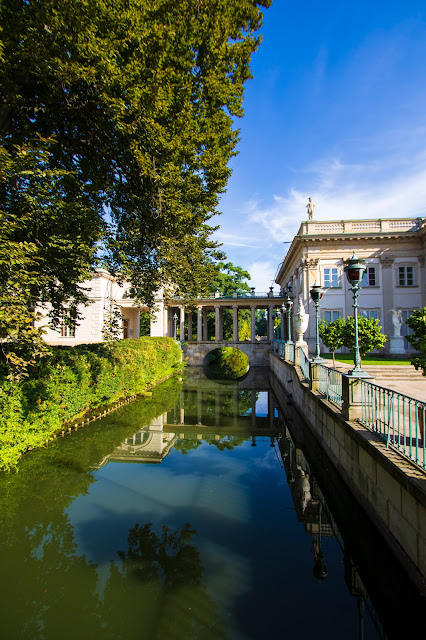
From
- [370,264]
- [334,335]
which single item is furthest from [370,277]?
[334,335]

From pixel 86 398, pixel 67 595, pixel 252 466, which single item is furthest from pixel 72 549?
pixel 86 398

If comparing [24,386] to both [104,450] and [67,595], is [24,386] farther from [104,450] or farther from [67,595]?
[67,595]

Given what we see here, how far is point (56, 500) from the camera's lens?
611 centimetres

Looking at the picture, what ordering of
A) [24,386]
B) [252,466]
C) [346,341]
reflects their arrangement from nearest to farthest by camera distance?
[24,386], [252,466], [346,341]

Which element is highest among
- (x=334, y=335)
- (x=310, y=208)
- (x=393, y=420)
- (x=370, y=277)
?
(x=310, y=208)

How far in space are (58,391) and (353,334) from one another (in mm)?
13249

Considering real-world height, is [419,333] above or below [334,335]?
below

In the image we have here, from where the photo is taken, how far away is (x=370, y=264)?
2817 centimetres

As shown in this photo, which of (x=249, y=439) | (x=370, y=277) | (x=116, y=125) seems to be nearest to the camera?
(x=116, y=125)

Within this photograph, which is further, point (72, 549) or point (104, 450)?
point (104, 450)

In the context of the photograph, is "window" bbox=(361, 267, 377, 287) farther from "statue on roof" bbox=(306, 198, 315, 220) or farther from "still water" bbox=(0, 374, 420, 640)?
"still water" bbox=(0, 374, 420, 640)

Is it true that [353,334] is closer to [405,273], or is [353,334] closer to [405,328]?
[405,328]

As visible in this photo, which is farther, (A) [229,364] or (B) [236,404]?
(A) [229,364]

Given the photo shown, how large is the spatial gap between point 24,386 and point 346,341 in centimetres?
1448
